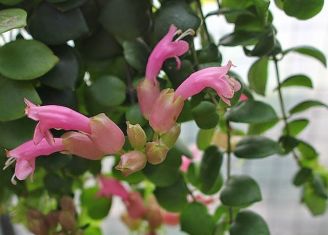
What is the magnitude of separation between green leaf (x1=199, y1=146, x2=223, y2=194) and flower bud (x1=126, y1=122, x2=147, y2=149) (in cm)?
17

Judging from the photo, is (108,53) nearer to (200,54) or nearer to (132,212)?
(200,54)

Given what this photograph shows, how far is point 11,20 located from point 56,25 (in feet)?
0.20

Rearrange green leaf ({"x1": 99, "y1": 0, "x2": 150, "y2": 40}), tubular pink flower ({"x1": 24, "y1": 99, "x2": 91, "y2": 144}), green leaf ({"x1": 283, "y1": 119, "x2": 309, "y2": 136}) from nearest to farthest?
tubular pink flower ({"x1": 24, "y1": 99, "x2": 91, "y2": 144}) < green leaf ({"x1": 99, "y1": 0, "x2": 150, "y2": 40}) < green leaf ({"x1": 283, "y1": 119, "x2": 309, "y2": 136})

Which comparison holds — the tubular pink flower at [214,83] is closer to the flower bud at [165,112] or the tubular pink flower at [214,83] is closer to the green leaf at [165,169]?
the flower bud at [165,112]

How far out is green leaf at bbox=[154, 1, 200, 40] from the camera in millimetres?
403

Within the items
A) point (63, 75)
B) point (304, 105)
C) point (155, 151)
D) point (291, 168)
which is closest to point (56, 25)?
point (63, 75)

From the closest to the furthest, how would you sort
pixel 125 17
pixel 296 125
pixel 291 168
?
1. pixel 125 17
2. pixel 296 125
3. pixel 291 168

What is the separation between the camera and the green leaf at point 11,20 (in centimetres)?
35

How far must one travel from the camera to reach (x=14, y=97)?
391 mm

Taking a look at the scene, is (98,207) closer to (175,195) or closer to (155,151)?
(175,195)

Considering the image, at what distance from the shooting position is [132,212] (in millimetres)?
622

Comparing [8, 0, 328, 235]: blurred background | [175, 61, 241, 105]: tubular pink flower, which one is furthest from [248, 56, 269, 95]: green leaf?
[8, 0, 328, 235]: blurred background

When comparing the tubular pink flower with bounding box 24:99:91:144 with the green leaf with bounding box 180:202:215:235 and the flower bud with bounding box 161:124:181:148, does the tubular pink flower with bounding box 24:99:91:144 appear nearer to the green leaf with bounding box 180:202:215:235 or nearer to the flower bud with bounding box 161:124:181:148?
the flower bud with bounding box 161:124:181:148

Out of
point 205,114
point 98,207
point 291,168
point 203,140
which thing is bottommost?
point 291,168
